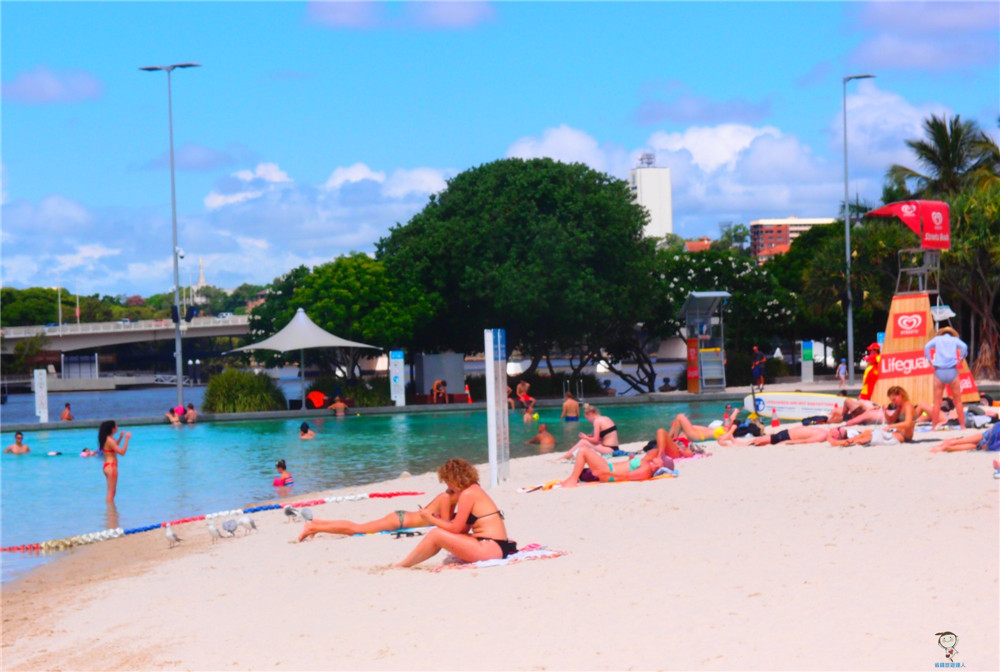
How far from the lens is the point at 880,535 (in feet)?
26.8

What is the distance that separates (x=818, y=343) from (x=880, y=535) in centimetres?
4433

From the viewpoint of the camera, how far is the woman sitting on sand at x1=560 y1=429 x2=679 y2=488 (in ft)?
42.3

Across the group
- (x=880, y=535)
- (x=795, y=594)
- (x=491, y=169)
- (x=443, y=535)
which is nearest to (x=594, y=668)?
(x=795, y=594)

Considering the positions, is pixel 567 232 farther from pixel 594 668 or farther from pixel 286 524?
pixel 594 668

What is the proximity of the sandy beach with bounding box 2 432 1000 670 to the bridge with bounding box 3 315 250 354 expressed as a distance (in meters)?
65.6

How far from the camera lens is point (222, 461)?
71.0 ft

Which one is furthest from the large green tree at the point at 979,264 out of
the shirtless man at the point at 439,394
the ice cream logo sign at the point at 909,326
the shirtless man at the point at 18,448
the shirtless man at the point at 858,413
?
the shirtless man at the point at 18,448

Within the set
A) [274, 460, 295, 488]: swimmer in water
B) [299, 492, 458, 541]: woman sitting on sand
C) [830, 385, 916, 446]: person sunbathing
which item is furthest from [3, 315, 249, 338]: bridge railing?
[299, 492, 458, 541]: woman sitting on sand

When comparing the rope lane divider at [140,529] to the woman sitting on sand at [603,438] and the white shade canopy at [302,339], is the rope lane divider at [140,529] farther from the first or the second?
the white shade canopy at [302,339]

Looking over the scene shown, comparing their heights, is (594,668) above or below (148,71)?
below

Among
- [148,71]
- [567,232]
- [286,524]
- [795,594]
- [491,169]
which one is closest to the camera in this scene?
[795,594]

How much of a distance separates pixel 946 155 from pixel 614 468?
110ft

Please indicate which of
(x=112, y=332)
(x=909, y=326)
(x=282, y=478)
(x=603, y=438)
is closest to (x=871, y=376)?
(x=909, y=326)

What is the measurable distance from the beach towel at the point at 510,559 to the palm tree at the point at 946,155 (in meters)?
37.0
